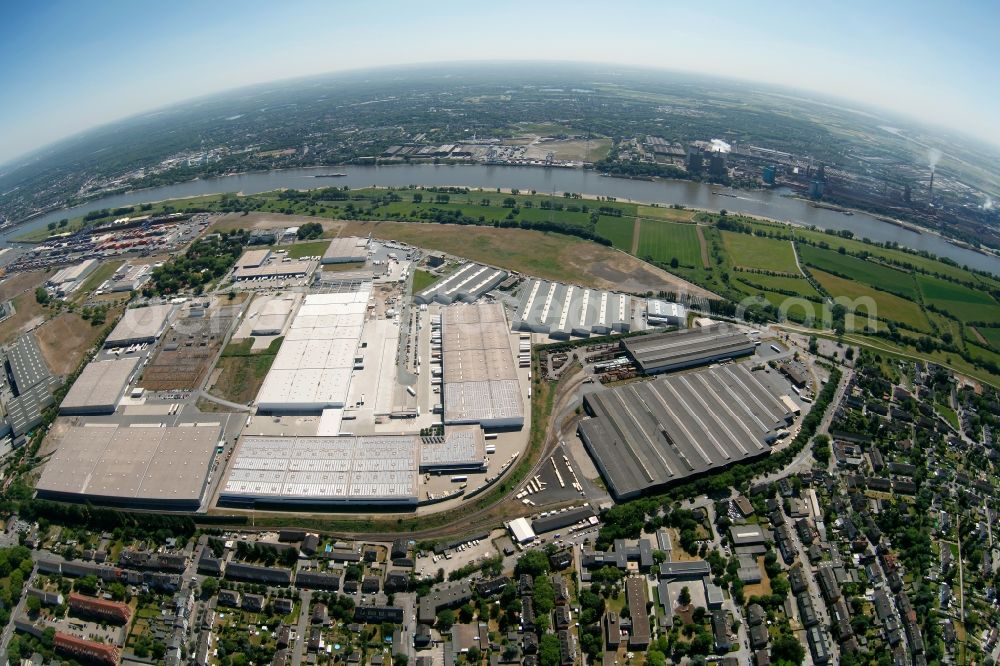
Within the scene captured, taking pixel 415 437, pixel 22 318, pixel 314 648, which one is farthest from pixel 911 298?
pixel 22 318

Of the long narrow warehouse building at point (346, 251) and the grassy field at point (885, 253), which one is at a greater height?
the long narrow warehouse building at point (346, 251)

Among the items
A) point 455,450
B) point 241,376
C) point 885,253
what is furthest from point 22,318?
point 885,253

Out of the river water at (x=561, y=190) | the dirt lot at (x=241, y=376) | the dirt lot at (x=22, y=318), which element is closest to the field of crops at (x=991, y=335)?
the river water at (x=561, y=190)

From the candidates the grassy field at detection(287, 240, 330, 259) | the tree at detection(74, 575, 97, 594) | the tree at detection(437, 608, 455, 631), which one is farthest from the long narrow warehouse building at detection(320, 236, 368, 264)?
the tree at detection(437, 608, 455, 631)

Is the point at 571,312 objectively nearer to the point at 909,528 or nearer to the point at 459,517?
the point at 459,517

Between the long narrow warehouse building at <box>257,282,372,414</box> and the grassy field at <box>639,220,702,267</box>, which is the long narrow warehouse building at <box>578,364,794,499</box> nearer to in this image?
the long narrow warehouse building at <box>257,282,372,414</box>

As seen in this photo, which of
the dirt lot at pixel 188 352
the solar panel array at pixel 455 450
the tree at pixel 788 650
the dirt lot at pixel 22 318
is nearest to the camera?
the tree at pixel 788 650

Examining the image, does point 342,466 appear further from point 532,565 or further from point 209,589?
point 532,565

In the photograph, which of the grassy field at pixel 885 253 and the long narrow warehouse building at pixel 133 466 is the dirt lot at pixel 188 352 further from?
the grassy field at pixel 885 253
